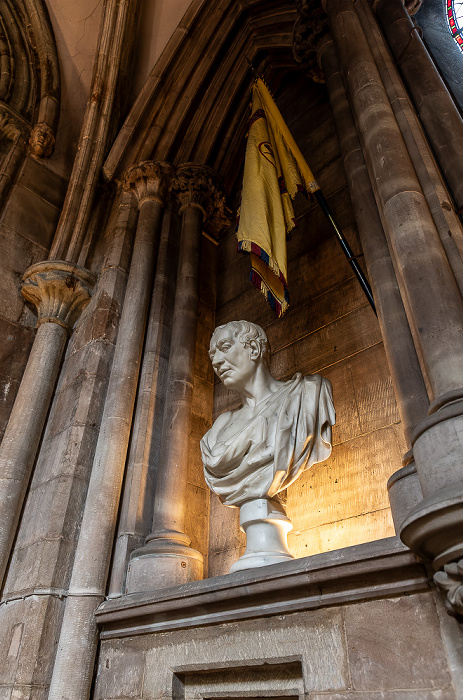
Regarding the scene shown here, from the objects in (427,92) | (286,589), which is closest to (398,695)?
(286,589)

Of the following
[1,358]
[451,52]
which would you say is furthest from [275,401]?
[451,52]

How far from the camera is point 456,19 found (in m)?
5.26

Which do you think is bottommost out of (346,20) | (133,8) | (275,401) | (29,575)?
(29,575)

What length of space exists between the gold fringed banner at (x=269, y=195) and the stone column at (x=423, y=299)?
0.79 meters

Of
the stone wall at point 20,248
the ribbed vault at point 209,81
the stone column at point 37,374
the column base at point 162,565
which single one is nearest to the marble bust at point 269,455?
the column base at point 162,565

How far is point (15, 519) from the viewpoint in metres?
3.66

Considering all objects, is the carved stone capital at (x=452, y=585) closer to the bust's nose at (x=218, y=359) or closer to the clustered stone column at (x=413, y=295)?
the clustered stone column at (x=413, y=295)

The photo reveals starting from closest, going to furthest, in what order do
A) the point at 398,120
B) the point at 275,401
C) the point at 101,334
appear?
the point at 275,401 → the point at 398,120 → the point at 101,334

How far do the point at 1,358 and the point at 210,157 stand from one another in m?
3.04

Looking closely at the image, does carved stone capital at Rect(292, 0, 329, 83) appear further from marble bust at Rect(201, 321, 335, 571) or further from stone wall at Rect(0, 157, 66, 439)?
marble bust at Rect(201, 321, 335, 571)

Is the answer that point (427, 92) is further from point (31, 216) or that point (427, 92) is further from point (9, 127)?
point (9, 127)

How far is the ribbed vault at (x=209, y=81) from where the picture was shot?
221 inches

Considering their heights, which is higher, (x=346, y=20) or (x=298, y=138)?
(x=298, y=138)

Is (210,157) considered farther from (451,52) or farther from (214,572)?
(214,572)
